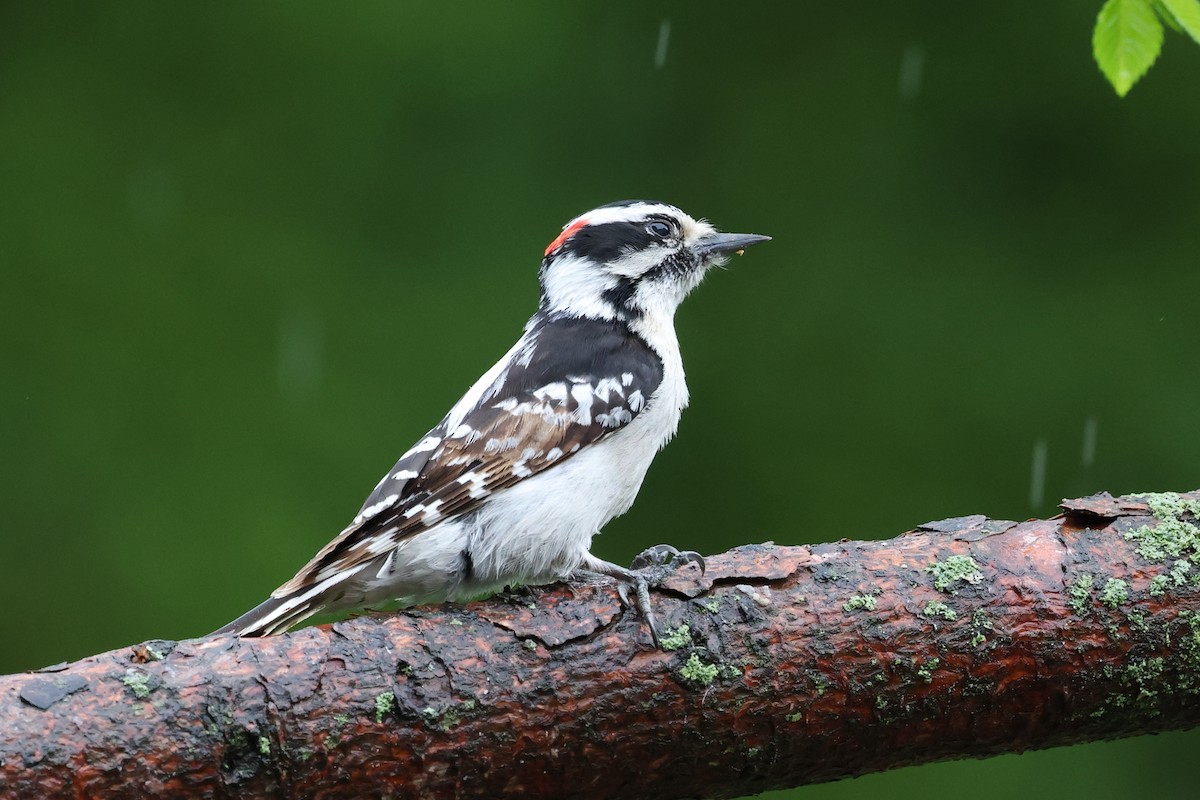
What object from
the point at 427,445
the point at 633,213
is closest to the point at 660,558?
the point at 427,445

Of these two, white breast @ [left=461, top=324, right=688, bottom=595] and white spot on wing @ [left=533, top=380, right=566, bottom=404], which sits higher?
white spot on wing @ [left=533, top=380, right=566, bottom=404]

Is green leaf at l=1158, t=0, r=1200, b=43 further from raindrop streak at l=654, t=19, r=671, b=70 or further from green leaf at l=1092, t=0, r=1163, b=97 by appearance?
raindrop streak at l=654, t=19, r=671, b=70

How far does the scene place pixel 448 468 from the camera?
293 centimetres

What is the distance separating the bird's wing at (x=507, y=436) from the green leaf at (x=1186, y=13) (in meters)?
1.45

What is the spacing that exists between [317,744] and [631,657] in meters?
0.57

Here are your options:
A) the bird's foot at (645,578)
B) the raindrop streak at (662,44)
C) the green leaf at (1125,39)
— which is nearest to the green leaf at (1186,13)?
the green leaf at (1125,39)

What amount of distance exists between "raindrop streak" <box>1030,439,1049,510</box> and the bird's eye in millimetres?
2092

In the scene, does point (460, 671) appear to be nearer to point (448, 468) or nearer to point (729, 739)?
point (729, 739)

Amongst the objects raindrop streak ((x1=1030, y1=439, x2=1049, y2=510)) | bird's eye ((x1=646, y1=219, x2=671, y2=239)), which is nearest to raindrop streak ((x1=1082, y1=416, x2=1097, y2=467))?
raindrop streak ((x1=1030, y1=439, x2=1049, y2=510))

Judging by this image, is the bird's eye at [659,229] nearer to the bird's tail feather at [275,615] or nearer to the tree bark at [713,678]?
the tree bark at [713,678]

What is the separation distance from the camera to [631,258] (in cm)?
374

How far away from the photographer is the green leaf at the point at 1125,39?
229 centimetres

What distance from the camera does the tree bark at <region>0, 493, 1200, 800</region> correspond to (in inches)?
85.4

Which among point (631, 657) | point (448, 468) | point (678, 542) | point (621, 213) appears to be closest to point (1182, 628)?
point (631, 657)
